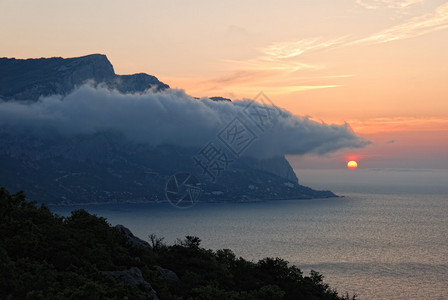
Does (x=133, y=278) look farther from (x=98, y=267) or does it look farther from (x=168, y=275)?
(x=168, y=275)

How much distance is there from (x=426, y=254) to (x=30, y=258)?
607ft

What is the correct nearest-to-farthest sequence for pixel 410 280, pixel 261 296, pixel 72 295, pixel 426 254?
1. pixel 72 295
2. pixel 261 296
3. pixel 410 280
4. pixel 426 254

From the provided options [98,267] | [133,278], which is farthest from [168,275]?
[133,278]

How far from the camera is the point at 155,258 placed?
229 ft

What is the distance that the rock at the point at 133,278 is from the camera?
48594 millimetres

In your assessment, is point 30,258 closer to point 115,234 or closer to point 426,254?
point 115,234

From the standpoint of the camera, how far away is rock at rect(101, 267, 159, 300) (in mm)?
48594

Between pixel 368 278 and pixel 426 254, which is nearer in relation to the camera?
pixel 368 278

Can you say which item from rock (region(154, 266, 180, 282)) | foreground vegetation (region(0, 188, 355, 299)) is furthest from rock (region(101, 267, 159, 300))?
rock (region(154, 266, 180, 282))

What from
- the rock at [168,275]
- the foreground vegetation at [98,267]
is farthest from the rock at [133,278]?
the rock at [168,275]

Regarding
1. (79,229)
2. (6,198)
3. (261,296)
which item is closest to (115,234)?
(79,229)

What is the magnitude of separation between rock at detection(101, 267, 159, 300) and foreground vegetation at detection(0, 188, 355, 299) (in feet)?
1.48

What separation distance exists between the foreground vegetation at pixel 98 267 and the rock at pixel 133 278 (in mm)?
452

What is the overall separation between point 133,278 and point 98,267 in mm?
6174
